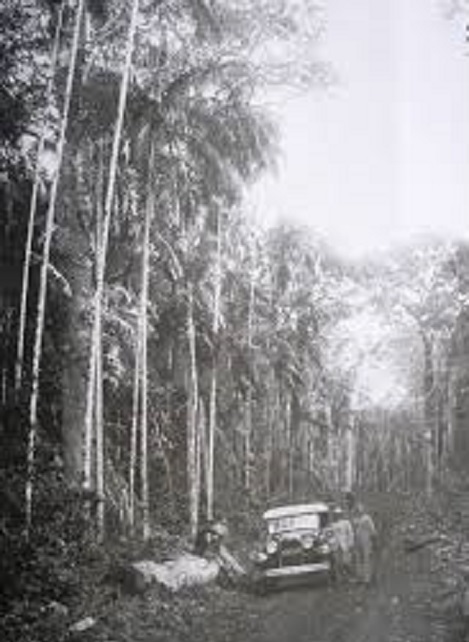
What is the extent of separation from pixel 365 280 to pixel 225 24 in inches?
80.9

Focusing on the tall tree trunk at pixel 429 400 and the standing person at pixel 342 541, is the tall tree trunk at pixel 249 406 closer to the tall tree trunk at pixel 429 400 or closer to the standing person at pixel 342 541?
the standing person at pixel 342 541

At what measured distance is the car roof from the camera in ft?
21.2

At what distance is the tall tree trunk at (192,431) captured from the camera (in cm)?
643

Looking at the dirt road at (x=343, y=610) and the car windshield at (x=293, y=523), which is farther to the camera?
the car windshield at (x=293, y=523)

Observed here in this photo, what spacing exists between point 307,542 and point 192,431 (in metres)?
1.37

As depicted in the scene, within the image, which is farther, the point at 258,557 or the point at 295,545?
the point at 295,545

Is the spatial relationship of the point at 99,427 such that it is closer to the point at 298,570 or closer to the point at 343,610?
the point at 298,570

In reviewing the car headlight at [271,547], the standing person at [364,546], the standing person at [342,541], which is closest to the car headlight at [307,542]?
the car headlight at [271,547]

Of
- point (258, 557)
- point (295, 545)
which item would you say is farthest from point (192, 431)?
point (295, 545)

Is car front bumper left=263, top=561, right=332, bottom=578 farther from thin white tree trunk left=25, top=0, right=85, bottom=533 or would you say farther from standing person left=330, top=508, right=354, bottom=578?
thin white tree trunk left=25, top=0, right=85, bottom=533

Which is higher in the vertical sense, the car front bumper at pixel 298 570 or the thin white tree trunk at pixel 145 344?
the thin white tree trunk at pixel 145 344

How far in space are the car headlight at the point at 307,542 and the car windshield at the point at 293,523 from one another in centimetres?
26

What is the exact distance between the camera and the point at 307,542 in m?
7.42

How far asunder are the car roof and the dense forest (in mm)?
85
